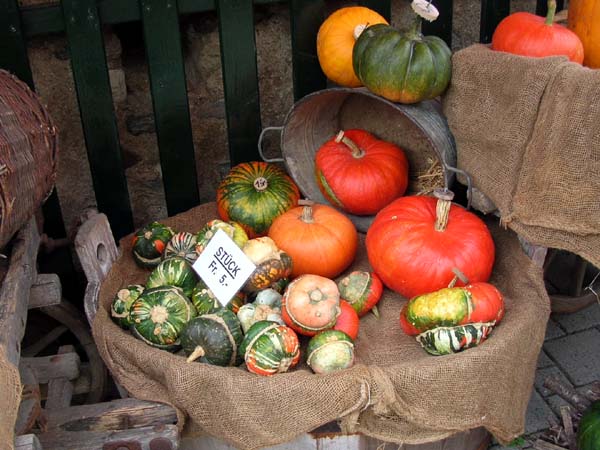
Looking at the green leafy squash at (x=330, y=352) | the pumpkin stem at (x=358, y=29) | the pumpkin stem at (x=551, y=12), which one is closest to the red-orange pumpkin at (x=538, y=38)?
the pumpkin stem at (x=551, y=12)

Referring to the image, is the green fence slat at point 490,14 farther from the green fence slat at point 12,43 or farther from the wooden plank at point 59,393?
the wooden plank at point 59,393

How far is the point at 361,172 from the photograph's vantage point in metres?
2.70

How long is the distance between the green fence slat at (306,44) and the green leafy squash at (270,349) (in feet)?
4.36

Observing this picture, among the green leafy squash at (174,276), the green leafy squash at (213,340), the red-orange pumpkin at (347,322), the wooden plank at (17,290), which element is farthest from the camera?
the green leafy squash at (174,276)

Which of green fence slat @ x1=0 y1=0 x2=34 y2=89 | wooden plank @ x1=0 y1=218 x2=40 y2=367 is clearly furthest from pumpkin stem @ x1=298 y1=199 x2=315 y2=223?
green fence slat @ x1=0 y1=0 x2=34 y2=89

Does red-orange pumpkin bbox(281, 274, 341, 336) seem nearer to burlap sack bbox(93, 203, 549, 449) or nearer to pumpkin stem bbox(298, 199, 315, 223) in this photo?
burlap sack bbox(93, 203, 549, 449)

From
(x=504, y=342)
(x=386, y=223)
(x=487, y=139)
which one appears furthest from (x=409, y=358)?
(x=487, y=139)

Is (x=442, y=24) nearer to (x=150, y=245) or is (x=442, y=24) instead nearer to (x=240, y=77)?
(x=240, y=77)

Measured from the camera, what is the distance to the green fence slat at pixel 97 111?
2676mm

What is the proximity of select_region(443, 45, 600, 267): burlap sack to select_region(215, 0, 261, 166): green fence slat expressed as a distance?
3.05 ft

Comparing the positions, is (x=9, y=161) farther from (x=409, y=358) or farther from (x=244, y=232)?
(x=409, y=358)

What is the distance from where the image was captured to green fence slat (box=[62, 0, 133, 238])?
2.68 m

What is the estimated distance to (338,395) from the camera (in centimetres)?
189

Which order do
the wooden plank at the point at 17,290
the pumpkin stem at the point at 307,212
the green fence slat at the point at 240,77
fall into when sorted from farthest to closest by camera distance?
the green fence slat at the point at 240,77 < the pumpkin stem at the point at 307,212 < the wooden plank at the point at 17,290
